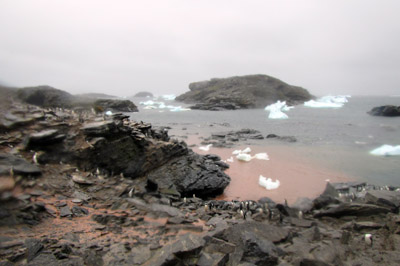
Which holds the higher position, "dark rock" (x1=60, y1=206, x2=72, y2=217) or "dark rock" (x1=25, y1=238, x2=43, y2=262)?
"dark rock" (x1=25, y1=238, x2=43, y2=262)

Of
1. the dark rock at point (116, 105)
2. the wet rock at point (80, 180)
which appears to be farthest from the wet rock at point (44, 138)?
the dark rock at point (116, 105)

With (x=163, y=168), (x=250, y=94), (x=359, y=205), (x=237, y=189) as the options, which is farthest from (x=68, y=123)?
(x=250, y=94)

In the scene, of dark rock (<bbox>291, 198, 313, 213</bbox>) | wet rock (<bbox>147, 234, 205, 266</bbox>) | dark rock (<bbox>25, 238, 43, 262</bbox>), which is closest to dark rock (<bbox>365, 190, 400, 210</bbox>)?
dark rock (<bbox>291, 198, 313, 213</bbox>)

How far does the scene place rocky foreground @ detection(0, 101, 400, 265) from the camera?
16.9ft

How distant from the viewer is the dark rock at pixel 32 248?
452 centimetres

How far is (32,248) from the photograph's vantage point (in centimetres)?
466

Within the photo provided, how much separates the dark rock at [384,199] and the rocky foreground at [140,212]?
5cm

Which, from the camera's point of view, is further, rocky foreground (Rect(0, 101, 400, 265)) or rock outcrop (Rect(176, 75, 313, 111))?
rock outcrop (Rect(176, 75, 313, 111))

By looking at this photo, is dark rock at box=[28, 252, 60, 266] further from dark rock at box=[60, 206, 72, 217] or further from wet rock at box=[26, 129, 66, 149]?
wet rock at box=[26, 129, 66, 149]

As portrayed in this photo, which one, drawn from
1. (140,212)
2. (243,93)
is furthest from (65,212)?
(243,93)

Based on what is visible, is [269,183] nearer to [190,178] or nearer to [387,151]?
[190,178]

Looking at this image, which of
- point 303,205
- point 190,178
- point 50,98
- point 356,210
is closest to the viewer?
point 356,210

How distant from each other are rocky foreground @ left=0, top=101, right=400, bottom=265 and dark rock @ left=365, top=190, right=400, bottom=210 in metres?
0.05

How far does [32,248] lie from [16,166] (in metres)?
4.13
